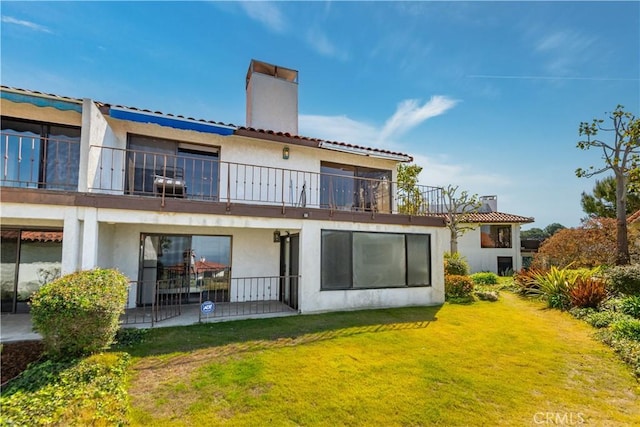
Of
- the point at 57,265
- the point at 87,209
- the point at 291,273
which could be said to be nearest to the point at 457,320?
the point at 291,273

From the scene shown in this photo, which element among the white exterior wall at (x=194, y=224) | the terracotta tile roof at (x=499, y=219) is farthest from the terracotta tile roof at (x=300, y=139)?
the terracotta tile roof at (x=499, y=219)

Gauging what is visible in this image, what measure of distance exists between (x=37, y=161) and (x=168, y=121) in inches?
157

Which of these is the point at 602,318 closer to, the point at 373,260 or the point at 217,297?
the point at 373,260

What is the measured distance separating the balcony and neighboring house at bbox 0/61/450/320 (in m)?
0.05

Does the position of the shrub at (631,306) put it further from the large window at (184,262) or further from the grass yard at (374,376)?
the large window at (184,262)

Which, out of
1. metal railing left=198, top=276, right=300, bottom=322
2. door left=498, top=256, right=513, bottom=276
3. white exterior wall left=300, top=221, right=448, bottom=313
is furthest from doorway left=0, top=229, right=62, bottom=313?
door left=498, top=256, right=513, bottom=276

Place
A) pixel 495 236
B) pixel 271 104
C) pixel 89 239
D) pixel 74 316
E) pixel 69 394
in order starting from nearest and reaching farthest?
1. pixel 69 394
2. pixel 74 316
3. pixel 89 239
4. pixel 271 104
5. pixel 495 236

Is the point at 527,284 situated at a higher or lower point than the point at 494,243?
lower

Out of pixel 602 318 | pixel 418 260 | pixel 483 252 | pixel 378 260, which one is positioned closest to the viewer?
pixel 602 318

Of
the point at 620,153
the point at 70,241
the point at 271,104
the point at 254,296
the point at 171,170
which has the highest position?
the point at 271,104

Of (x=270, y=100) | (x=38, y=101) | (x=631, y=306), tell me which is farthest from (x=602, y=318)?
(x=38, y=101)

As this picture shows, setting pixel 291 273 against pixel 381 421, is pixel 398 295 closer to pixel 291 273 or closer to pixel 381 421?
pixel 291 273

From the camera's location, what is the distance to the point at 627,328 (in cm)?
823

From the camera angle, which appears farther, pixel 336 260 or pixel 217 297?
pixel 217 297
